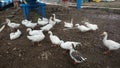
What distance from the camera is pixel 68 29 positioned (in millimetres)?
7770

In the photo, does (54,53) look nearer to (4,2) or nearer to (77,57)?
(77,57)

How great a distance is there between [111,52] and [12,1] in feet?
37.7

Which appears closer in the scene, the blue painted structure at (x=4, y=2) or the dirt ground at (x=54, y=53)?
the dirt ground at (x=54, y=53)

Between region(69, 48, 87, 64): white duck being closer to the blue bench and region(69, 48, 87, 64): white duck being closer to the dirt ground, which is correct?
the dirt ground

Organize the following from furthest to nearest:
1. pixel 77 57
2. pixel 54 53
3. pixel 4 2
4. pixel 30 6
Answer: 1. pixel 4 2
2. pixel 30 6
3. pixel 54 53
4. pixel 77 57

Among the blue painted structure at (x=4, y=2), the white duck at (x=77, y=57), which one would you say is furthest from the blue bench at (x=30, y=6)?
the white duck at (x=77, y=57)

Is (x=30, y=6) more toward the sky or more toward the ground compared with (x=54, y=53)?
more toward the sky

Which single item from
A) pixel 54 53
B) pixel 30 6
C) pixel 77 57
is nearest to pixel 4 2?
pixel 30 6

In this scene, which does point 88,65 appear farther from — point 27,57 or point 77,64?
point 27,57

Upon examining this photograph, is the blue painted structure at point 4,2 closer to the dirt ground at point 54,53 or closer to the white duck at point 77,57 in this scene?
the dirt ground at point 54,53

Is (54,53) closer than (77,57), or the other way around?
(77,57)

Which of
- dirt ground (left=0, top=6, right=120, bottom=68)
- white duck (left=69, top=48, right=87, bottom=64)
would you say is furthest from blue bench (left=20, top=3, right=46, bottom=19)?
white duck (left=69, top=48, right=87, bottom=64)

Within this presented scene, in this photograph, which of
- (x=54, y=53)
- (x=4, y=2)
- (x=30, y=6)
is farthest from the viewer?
(x=4, y=2)

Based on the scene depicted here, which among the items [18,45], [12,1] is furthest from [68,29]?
[12,1]
